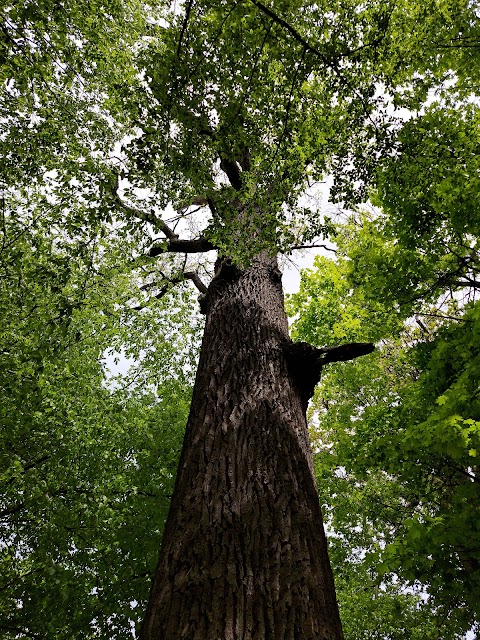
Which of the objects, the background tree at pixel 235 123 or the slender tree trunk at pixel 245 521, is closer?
the slender tree trunk at pixel 245 521

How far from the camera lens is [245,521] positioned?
2156mm

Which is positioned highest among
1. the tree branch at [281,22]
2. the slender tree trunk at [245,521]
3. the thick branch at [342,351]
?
the tree branch at [281,22]

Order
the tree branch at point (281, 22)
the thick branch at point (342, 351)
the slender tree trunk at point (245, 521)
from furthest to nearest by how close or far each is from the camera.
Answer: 1. the thick branch at point (342, 351)
2. the tree branch at point (281, 22)
3. the slender tree trunk at point (245, 521)

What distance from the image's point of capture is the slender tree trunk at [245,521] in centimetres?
174

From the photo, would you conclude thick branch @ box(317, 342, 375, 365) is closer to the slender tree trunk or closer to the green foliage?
the slender tree trunk

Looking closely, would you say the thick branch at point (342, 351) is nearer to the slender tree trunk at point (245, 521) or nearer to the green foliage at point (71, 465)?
the slender tree trunk at point (245, 521)

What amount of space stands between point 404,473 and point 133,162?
6.05 metres

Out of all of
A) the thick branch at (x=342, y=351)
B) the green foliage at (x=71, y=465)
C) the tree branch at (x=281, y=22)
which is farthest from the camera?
the green foliage at (x=71, y=465)

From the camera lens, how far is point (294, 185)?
4.45 m

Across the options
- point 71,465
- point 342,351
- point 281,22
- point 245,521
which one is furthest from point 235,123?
point 71,465

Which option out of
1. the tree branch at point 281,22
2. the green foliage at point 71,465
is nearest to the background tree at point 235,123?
the tree branch at point 281,22

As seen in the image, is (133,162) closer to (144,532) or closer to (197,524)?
(197,524)

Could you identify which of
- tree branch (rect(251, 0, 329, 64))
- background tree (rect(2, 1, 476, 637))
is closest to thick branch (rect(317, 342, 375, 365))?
background tree (rect(2, 1, 476, 637))

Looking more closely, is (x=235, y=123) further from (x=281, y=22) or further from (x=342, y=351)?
(x=342, y=351)
